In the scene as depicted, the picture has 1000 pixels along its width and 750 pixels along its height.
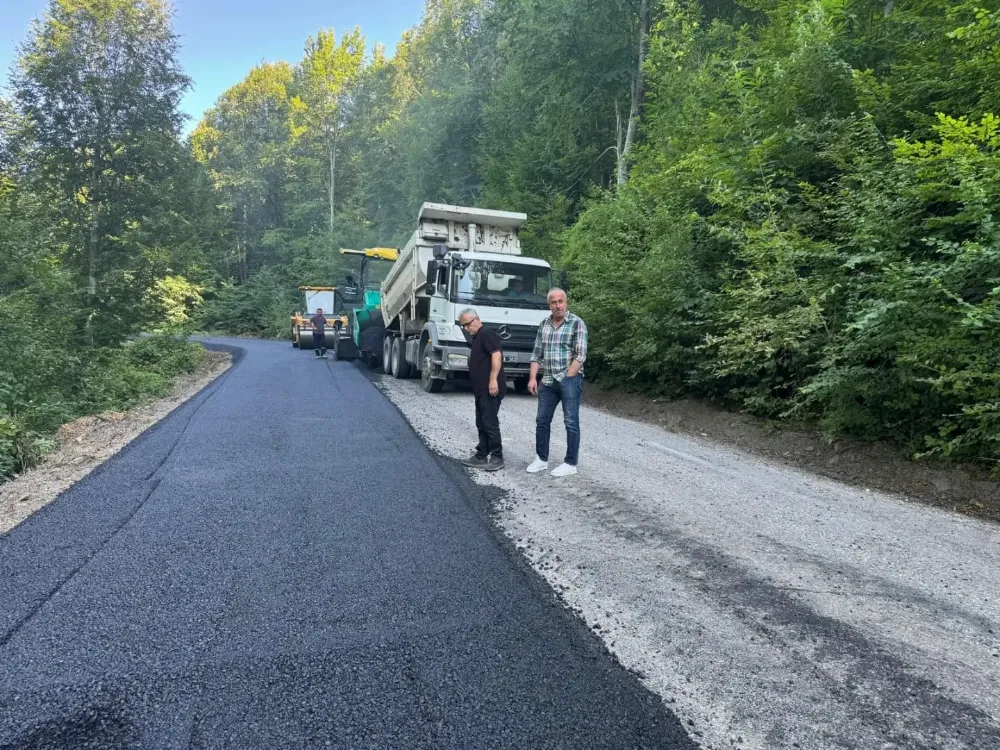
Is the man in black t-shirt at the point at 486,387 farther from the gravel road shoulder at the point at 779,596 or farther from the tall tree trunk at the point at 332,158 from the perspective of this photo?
the tall tree trunk at the point at 332,158

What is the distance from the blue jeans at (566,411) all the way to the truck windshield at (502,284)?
5.00m

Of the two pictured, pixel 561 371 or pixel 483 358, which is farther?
pixel 483 358

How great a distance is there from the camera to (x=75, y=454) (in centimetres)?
639

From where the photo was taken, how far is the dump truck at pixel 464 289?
409 inches

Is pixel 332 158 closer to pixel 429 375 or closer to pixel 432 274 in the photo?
pixel 432 274

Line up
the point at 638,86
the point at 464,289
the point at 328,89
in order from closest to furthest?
the point at 464,289 → the point at 638,86 → the point at 328,89

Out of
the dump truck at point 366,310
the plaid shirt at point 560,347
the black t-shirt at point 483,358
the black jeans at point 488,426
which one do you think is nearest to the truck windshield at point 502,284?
the black t-shirt at point 483,358

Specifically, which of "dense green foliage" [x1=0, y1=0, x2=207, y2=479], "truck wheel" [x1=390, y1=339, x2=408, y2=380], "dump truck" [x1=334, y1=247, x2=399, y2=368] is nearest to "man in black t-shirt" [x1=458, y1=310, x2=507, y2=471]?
"truck wheel" [x1=390, y1=339, x2=408, y2=380]

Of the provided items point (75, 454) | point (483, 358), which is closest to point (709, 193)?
point (483, 358)

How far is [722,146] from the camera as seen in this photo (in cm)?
1000

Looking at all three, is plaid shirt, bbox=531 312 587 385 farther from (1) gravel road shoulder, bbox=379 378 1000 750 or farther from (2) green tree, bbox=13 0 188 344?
(2) green tree, bbox=13 0 188 344

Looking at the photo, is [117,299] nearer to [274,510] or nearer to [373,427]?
[373,427]

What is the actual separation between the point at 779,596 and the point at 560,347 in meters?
2.97

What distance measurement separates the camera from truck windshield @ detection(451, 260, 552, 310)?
410 inches
